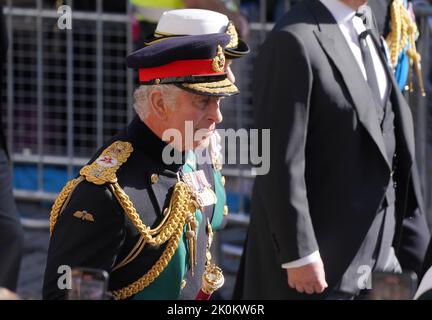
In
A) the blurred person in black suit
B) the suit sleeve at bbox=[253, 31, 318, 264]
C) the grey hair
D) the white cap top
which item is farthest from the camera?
the blurred person in black suit

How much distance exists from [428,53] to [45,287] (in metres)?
3.81

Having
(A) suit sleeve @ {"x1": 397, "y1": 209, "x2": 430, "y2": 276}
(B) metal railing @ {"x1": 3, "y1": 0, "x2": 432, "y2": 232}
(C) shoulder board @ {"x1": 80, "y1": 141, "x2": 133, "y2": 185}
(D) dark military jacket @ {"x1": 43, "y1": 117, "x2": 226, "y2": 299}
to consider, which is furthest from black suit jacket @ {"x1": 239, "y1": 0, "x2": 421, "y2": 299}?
(B) metal railing @ {"x1": 3, "y1": 0, "x2": 432, "y2": 232}

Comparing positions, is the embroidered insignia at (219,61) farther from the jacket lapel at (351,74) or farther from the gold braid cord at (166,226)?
the jacket lapel at (351,74)

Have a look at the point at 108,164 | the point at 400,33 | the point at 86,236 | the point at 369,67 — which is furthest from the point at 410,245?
the point at 86,236

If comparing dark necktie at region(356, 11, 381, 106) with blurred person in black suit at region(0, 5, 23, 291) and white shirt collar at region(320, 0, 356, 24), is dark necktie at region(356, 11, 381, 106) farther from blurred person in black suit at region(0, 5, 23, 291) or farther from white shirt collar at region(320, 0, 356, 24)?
blurred person in black suit at region(0, 5, 23, 291)

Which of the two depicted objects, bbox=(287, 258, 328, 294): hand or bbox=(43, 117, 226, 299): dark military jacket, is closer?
bbox=(43, 117, 226, 299): dark military jacket

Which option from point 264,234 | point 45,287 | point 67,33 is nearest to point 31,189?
point 67,33

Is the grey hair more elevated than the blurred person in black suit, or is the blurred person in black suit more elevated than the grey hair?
the grey hair

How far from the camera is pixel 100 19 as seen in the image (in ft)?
24.6

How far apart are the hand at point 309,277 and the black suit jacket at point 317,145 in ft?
0.17

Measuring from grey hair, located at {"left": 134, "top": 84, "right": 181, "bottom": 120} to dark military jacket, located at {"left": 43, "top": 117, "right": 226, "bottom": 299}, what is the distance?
0.04 metres

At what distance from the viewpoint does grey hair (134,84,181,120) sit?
3.54 meters

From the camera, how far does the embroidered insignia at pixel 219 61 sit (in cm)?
362

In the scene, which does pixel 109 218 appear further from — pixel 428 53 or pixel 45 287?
pixel 428 53
